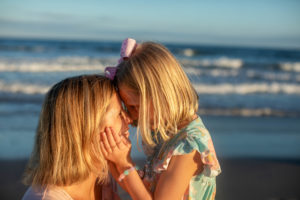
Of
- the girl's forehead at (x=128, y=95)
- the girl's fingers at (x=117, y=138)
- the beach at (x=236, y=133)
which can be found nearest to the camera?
the girl's fingers at (x=117, y=138)

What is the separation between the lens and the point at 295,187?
15.4 ft

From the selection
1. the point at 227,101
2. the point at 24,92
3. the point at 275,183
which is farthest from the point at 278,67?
the point at 275,183

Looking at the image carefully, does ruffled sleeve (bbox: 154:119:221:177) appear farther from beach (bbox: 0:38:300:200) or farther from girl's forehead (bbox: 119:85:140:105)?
beach (bbox: 0:38:300:200)

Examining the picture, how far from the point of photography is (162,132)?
2496 millimetres

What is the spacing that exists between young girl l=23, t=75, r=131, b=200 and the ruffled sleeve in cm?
48

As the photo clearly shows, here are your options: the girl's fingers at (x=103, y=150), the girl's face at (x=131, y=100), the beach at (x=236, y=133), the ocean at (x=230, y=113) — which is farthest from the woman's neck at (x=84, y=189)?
the beach at (x=236, y=133)

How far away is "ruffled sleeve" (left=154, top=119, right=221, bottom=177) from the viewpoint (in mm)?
2311

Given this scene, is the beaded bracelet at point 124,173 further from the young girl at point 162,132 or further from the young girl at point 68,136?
the young girl at point 68,136

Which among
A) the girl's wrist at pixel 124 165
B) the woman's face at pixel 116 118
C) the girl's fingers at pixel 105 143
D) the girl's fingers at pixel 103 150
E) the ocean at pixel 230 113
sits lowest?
the ocean at pixel 230 113

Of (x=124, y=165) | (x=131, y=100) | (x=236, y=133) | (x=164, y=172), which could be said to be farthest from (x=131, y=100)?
(x=236, y=133)

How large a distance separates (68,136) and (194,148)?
2.72 feet

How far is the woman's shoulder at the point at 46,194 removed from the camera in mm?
2031

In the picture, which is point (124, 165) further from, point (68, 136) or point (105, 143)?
point (68, 136)

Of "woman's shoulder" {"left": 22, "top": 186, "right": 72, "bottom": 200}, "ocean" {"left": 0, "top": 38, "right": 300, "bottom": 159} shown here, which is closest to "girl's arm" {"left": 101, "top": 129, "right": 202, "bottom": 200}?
"woman's shoulder" {"left": 22, "top": 186, "right": 72, "bottom": 200}
